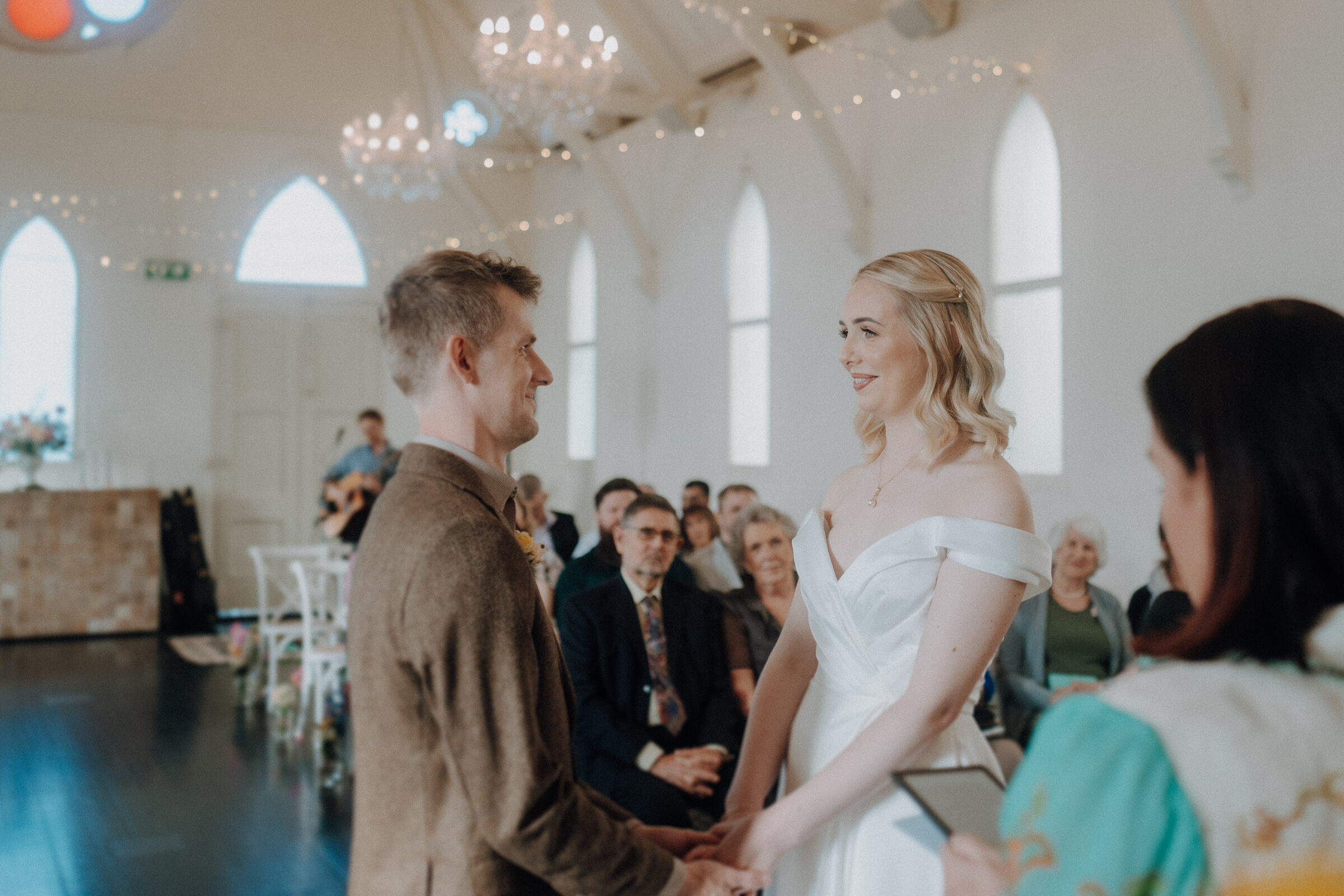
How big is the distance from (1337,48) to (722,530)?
3.98m

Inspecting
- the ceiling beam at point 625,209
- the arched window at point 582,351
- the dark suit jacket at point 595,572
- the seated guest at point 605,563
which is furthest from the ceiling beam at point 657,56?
the dark suit jacket at point 595,572

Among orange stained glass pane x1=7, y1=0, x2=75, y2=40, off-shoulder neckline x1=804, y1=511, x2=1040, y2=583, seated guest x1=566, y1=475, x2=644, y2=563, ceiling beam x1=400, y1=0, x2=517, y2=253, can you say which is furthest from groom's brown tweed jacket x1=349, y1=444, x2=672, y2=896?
orange stained glass pane x1=7, y1=0, x2=75, y2=40

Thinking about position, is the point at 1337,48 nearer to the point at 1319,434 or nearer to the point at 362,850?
the point at 1319,434

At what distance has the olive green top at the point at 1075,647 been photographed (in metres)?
4.39

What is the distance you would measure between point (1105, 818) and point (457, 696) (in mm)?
739

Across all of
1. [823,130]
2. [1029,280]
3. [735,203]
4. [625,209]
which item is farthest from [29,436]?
[1029,280]

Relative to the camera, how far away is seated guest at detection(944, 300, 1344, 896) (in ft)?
2.72

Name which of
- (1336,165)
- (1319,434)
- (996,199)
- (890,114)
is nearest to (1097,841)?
(1319,434)

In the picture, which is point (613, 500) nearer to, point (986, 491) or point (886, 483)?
point (886, 483)

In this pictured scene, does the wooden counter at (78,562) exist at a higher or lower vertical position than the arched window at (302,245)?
lower

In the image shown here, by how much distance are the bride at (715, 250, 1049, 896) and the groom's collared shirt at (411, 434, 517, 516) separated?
0.57 meters

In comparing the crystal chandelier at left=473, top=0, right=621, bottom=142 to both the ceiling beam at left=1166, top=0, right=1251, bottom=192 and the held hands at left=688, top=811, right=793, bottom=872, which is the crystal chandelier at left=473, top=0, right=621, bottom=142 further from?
the held hands at left=688, top=811, right=793, bottom=872

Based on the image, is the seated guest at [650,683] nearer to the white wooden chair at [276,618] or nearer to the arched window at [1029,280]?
the arched window at [1029,280]

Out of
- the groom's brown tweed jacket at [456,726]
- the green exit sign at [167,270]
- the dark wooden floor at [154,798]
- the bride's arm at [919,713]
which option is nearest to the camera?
the groom's brown tweed jacket at [456,726]
